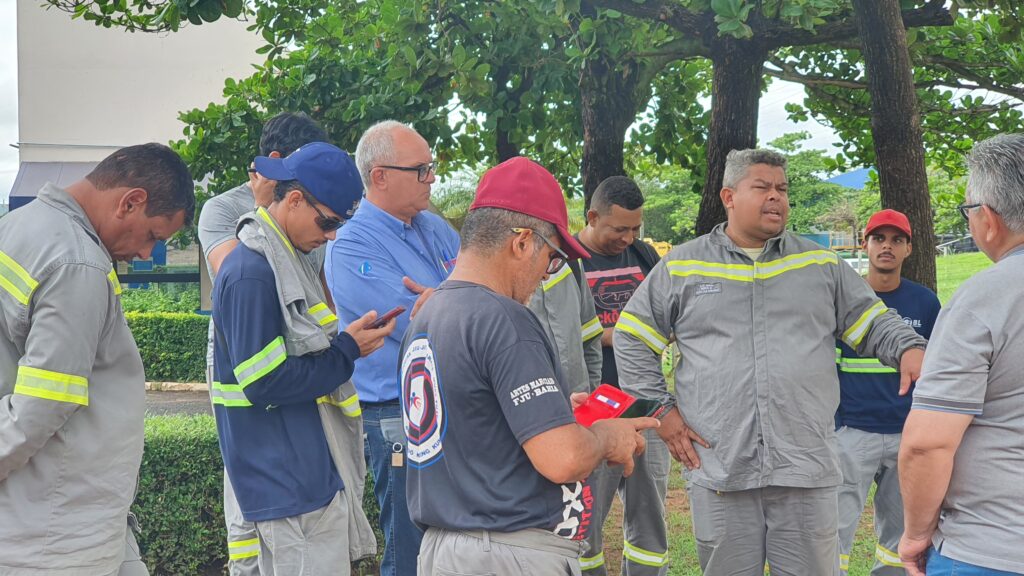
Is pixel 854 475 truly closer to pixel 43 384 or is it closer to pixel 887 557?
pixel 887 557

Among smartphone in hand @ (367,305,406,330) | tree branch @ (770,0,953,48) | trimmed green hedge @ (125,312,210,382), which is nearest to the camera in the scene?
smartphone in hand @ (367,305,406,330)

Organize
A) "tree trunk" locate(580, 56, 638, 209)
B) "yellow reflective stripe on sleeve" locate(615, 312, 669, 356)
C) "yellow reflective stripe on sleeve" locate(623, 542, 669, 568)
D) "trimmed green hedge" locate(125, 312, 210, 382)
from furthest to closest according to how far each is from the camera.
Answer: "trimmed green hedge" locate(125, 312, 210, 382) → "tree trunk" locate(580, 56, 638, 209) → "yellow reflective stripe on sleeve" locate(623, 542, 669, 568) → "yellow reflective stripe on sleeve" locate(615, 312, 669, 356)

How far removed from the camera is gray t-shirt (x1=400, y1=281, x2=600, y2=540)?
7.64 feet

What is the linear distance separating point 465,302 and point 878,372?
3.48 meters

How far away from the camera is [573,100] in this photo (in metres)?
7.91

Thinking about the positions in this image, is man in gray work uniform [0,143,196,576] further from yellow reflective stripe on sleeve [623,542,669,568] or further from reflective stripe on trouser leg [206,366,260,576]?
yellow reflective stripe on sleeve [623,542,669,568]

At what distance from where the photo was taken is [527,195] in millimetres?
2506

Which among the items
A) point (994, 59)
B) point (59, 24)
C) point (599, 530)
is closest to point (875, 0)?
point (994, 59)

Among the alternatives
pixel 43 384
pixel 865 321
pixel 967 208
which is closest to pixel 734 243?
pixel 865 321

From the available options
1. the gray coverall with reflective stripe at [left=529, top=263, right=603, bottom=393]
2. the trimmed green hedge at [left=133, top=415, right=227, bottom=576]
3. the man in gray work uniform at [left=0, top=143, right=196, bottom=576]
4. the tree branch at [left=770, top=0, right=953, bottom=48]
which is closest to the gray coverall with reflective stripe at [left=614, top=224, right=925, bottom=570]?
the gray coverall with reflective stripe at [left=529, top=263, right=603, bottom=393]

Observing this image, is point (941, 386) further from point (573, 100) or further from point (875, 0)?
point (573, 100)

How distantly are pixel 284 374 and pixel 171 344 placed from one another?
14816 millimetres

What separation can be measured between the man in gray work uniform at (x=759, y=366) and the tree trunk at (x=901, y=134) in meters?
2.24

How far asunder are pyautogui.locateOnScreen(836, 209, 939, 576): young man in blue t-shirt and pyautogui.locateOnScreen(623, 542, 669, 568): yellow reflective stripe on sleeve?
0.97m
